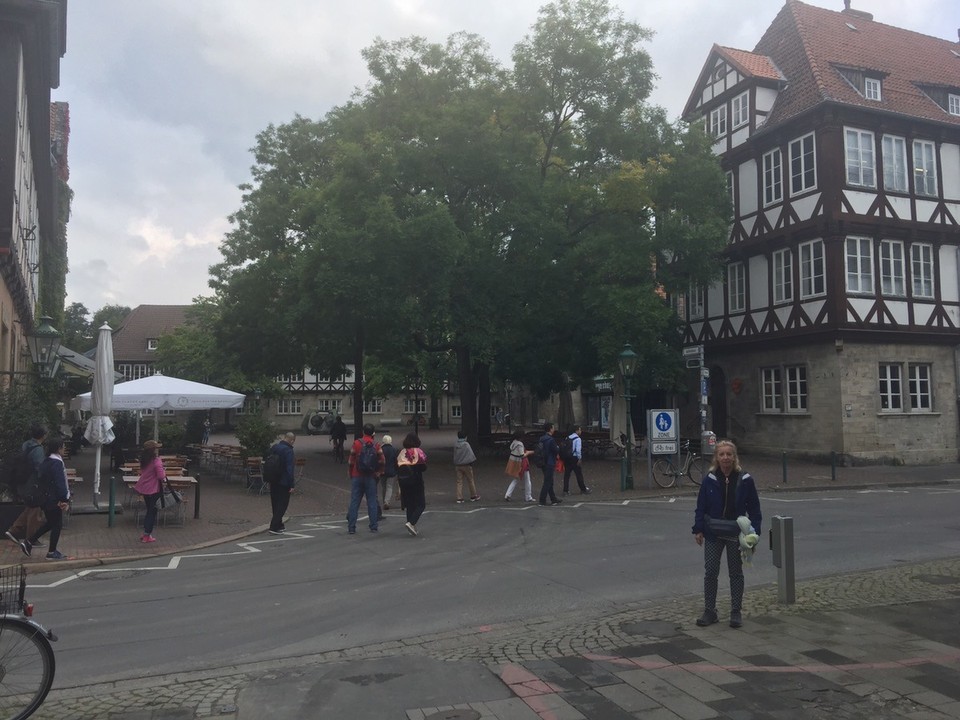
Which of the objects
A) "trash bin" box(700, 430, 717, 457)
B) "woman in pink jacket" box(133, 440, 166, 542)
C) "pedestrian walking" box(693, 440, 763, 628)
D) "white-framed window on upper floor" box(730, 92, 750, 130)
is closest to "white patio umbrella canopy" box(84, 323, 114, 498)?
"woman in pink jacket" box(133, 440, 166, 542)

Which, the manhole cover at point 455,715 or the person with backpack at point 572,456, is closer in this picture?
the manhole cover at point 455,715

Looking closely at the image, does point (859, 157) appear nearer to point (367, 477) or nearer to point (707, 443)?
point (707, 443)

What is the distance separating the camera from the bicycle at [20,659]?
15.7 ft

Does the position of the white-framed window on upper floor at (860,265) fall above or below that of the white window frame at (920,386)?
above


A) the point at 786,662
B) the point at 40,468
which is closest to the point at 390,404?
the point at 40,468

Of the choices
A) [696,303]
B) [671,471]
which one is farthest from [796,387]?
[671,471]

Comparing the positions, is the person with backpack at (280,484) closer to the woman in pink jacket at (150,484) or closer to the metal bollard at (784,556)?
the woman in pink jacket at (150,484)

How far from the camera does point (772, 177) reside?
28.8 metres

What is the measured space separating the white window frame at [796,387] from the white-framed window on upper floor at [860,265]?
3091 mm

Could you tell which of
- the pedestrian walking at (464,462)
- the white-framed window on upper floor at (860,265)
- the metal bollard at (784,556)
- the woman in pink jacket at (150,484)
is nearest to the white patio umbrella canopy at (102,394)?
the woman in pink jacket at (150,484)

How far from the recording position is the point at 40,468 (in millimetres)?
10578

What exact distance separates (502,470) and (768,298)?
11657 millimetres

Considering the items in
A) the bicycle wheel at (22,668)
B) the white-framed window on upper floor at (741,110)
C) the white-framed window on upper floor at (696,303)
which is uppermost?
the white-framed window on upper floor at (741,110)

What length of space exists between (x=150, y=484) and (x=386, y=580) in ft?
16.3
